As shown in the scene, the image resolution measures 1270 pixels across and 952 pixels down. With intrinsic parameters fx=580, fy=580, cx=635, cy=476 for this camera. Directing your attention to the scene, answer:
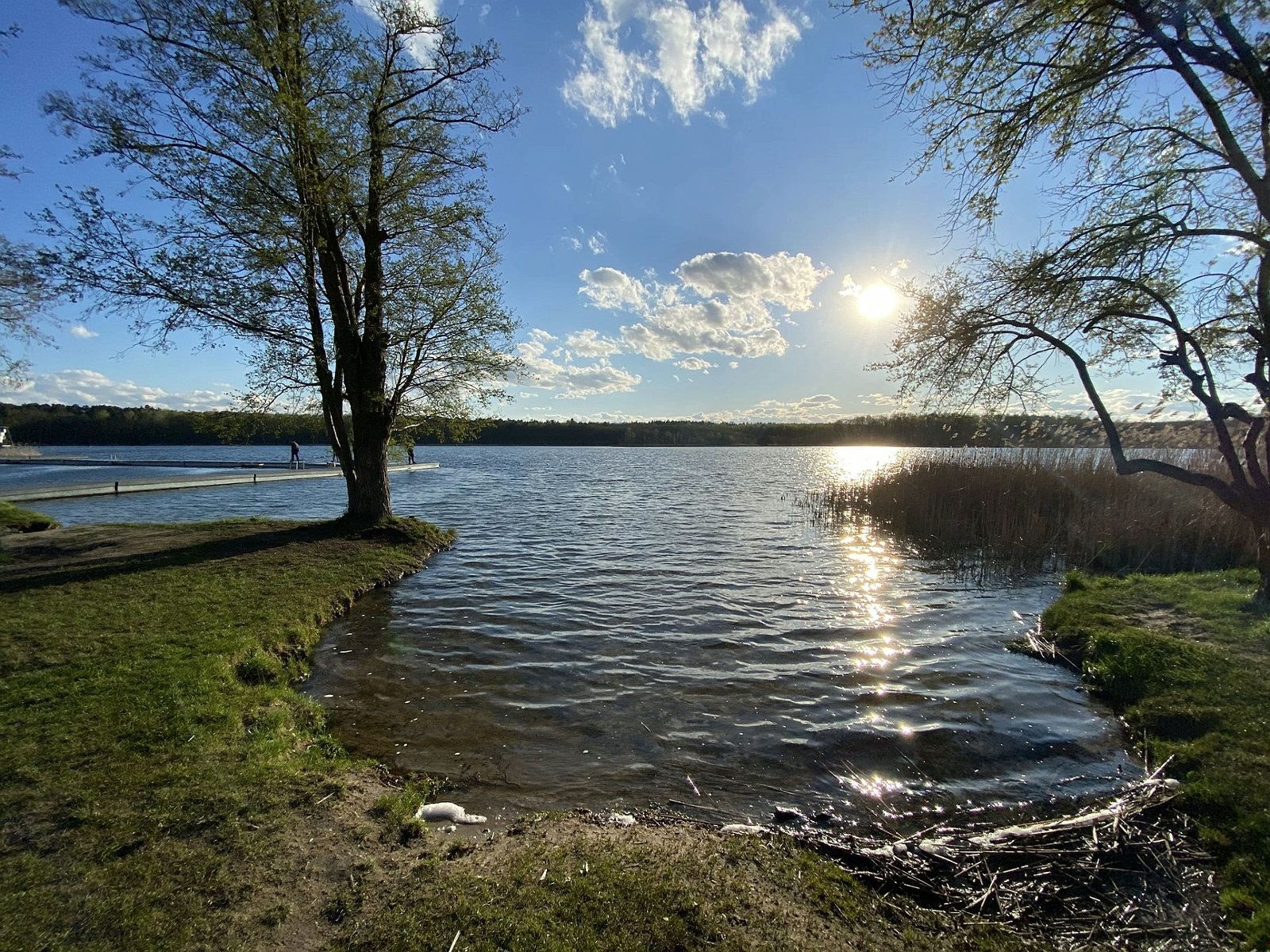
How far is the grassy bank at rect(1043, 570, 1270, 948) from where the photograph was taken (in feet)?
14.1

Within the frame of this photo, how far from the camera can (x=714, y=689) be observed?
7629 mm

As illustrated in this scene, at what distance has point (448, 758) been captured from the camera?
19.0 ft

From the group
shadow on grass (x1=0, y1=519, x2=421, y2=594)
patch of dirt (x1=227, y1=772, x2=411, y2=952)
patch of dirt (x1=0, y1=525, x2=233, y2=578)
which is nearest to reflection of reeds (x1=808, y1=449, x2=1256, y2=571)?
patch of dirt (x1=227, y1=772, x2=411, y2=952)

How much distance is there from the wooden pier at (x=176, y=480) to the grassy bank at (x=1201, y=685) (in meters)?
32.3

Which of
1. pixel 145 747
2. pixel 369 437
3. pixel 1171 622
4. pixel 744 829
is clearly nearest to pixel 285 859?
pixel 145 747

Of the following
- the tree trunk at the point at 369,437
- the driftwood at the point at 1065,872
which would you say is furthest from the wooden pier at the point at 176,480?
the driftwood at the point at 1065,872

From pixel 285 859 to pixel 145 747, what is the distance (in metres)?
2.14

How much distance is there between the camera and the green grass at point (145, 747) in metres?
3.24

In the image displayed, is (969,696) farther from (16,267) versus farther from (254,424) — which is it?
(16,267)

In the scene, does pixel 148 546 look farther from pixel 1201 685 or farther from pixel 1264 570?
pixel 1264 570

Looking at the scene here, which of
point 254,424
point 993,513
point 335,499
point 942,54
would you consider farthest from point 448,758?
point 335,499

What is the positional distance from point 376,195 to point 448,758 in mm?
13526

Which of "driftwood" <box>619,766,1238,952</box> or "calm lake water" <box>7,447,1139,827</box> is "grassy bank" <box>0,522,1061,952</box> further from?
"calm lake water" <box>7,447,1139,827</box>

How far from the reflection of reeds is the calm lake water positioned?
2765 mm
